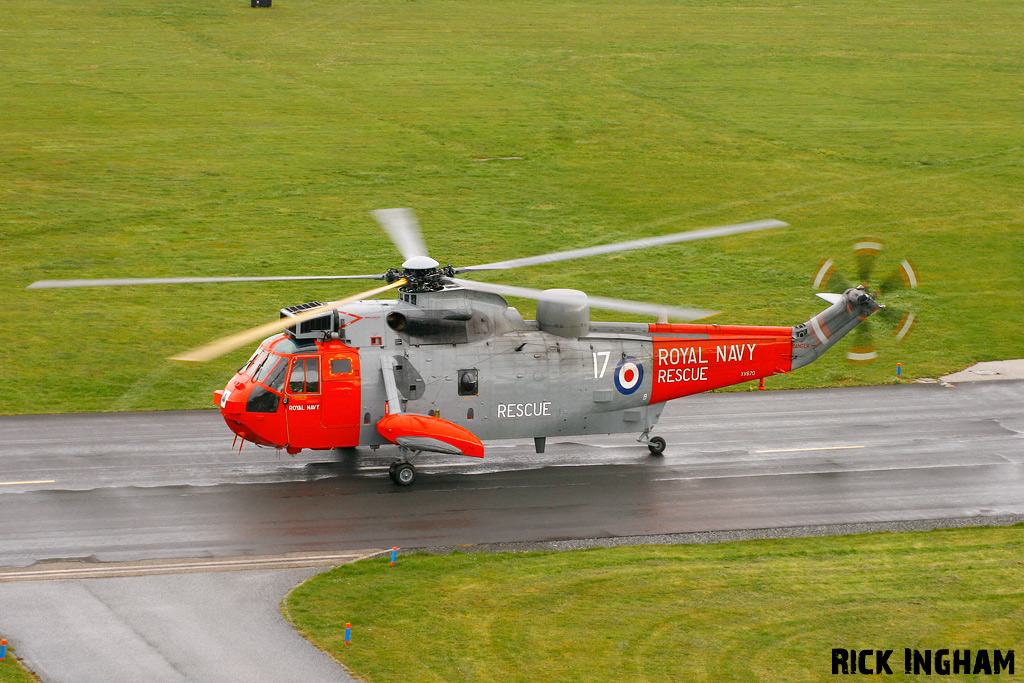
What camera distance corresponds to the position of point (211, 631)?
63.6ft

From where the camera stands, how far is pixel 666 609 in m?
20.3

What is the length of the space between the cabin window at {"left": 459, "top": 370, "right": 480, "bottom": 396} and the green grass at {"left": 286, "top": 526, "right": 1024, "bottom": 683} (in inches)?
181

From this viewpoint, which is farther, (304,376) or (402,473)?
(402,473)

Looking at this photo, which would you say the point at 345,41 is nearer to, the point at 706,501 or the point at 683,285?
the point at 683,285

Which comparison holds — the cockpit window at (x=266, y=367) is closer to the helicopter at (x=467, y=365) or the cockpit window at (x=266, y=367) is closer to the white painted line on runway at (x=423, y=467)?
the helicopter at (x=467, y=365)

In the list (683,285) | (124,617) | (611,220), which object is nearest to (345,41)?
(611,220)

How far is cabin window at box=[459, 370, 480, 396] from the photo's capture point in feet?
84.8

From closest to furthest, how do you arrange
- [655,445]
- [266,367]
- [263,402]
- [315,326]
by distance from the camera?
[263,402]
[266,367]
[315,326]
[655,445]

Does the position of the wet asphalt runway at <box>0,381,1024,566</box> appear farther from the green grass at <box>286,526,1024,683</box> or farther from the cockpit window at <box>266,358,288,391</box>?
the cockpit window at <box>266,358,288,391</box>

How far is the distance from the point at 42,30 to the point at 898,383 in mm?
71387

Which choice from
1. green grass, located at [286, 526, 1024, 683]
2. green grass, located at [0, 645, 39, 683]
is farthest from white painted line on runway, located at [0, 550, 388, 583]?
green grass, located at [0, 645, 39, 683]

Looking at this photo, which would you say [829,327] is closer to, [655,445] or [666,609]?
[655,445]

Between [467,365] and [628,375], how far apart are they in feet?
12.6

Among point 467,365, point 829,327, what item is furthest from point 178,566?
point 829,327
